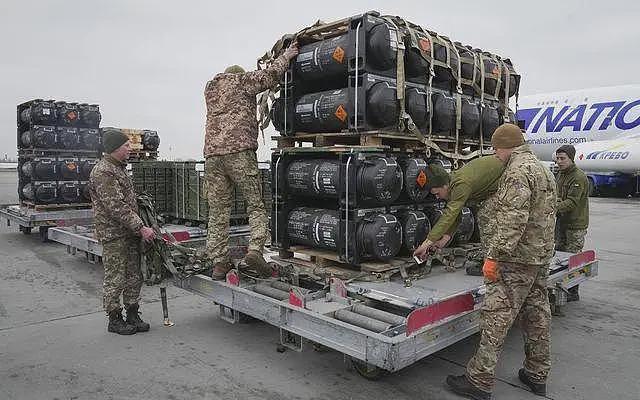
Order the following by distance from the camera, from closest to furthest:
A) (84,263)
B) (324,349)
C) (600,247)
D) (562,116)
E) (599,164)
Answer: (324,349)
(84,263)
(600,247)
(599,164)
(562,116)

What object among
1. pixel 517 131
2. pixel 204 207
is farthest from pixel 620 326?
pixel 204 207

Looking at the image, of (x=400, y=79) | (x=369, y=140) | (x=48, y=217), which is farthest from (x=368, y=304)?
(x=48, y=217)

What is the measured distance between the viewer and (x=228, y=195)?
17.4ft

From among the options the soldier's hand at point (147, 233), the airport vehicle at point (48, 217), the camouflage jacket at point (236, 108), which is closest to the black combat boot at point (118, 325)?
the soldier's hand at point (147, 233)

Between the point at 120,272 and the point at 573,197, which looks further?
the point at 573,197

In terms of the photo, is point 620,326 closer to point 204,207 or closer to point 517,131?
point 517,131

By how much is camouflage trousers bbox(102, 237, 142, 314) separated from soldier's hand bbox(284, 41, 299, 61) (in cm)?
247

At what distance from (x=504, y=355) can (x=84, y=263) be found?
6.95 m

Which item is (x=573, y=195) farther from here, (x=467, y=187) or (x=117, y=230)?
(x=117, y=230)

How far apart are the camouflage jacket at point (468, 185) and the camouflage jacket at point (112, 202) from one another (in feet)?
9.64

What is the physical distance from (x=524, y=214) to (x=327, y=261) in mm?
2176

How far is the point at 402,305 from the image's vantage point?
4.07m

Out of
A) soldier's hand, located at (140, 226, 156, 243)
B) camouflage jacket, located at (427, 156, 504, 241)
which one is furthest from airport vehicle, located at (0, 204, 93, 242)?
camouflage jacket, located at (427, 156, 504, 241)

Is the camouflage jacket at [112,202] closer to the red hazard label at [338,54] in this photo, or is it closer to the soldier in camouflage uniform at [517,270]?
the red hazard label at [338,54]
